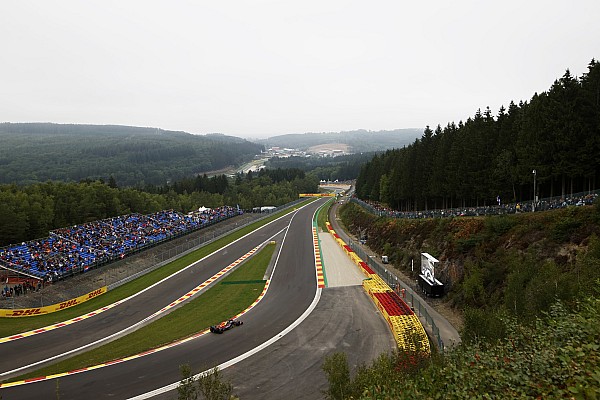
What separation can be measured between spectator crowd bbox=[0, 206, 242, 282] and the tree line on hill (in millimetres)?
6524

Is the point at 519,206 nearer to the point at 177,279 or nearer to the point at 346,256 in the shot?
the point at 346,256

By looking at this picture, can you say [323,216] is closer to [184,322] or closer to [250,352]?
[184,322]

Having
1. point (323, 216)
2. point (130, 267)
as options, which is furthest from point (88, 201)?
point (323, 216)

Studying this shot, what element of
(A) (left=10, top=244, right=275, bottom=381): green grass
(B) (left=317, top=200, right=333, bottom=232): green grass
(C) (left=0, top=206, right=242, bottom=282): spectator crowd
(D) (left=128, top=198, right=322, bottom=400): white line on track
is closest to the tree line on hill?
(C) (left=0, top=206, right=242, bottom=282): spectator crowd

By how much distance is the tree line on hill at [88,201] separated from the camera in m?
59.5

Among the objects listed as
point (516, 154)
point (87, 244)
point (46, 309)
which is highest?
point (516, 154)

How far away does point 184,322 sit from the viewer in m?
33.8

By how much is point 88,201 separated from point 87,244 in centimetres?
2399

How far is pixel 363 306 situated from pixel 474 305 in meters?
9.37

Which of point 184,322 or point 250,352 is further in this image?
point 184,322

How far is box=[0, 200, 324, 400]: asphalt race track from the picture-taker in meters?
22.9

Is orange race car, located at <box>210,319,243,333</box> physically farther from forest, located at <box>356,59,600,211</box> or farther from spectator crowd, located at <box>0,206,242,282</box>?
forest, located at <box>356,59,600,211</box>

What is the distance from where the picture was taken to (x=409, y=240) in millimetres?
52281

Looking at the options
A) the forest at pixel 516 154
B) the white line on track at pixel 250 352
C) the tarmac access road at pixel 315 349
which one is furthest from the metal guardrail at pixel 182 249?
the forest at pixel 516 154
